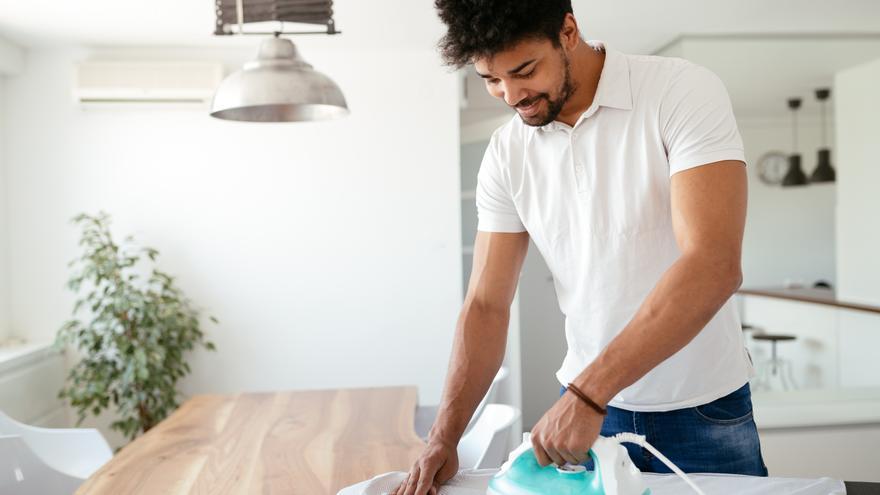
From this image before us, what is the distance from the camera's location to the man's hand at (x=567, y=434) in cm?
108

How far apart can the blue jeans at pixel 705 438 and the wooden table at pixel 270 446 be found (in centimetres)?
78

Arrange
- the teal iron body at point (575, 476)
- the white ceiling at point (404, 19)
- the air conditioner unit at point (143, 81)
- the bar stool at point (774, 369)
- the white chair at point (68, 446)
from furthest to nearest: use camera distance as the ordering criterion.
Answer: the bar stool at point (774, 369), the air conditioner unit at point (143, 81), the white ceiling at point (404, 19), the white chair at point (68, 446), the teal iron body at point (575, 476)

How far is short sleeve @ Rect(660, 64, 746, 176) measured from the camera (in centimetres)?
126

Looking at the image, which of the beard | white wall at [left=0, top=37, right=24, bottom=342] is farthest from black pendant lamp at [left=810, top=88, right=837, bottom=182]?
white wall at [left=0, top=37, right=24, bottom=342]

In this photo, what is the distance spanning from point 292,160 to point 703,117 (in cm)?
364

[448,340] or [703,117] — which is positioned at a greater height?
[703,117]

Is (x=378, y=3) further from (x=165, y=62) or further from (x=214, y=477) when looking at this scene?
(x=214, y=477)

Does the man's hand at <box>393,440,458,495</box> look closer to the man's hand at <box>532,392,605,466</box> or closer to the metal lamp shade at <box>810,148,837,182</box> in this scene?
the man's hand at <box>532,392,605,466</box>

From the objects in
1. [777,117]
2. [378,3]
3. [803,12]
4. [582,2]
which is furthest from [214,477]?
[777,117]

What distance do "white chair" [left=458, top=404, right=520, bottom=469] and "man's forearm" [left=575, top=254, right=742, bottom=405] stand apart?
1205mm

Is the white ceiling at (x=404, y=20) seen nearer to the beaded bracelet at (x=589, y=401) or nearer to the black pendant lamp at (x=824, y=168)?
the black pendant lamp at (x=824, y=168)

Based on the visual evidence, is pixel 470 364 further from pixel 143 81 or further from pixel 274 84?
pixel 143 81

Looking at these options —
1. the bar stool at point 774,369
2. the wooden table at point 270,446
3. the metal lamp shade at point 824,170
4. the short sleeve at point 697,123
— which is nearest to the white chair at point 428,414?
the wooden table at point 270,446

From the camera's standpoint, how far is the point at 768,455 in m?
3.53
